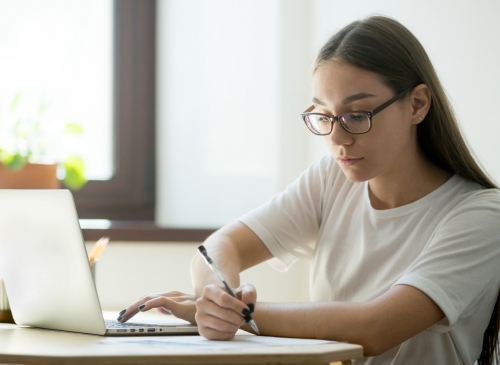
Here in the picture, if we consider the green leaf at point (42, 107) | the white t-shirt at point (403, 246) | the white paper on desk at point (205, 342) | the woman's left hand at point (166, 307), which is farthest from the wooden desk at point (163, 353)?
the green leaf at point (42, 107)

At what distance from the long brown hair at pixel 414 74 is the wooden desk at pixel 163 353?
60 cm

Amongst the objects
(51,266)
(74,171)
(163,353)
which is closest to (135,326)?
(51,266)

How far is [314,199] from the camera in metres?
1.67

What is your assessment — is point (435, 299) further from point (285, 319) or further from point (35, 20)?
point (35, 20)

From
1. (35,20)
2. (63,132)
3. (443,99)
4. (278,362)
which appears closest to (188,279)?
(63,132)

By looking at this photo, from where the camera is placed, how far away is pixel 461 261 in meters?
1.25

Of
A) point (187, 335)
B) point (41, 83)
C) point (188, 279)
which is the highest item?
point (41, 83)

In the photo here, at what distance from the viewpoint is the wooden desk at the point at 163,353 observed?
0.88 metres

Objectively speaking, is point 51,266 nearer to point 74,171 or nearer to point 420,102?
point 420,102

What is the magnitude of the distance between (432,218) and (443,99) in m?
0.26

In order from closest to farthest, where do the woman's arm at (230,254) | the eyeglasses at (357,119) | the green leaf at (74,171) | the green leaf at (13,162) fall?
the eyeglasses at (357,119) < the woman's arm at (230,254) < the green leaf at (13,162) < the green leaf at (74,171)

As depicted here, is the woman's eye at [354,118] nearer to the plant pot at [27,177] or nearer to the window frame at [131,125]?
the plant pot at [27,177]

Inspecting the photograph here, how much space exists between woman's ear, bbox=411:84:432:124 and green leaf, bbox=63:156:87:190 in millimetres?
1434

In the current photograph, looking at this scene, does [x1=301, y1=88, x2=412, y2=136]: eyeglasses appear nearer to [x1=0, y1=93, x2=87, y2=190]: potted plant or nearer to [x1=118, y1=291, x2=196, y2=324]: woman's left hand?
[x1=118, y1=291, x2=196, y2=324]: woman's left hand
